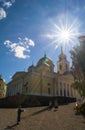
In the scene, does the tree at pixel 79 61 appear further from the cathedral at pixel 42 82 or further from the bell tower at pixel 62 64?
the bell tower at pixel 62 64

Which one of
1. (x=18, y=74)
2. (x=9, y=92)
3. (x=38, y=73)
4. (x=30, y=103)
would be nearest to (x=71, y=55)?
(x=30, y=103)

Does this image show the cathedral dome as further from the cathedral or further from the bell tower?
Result: the bell tower

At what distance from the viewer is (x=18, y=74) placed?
5862 cm

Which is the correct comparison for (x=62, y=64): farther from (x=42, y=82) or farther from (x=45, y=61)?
(x=42, y=82)

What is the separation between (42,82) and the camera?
5278 centimetres

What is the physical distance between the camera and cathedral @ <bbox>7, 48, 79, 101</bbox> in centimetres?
5112

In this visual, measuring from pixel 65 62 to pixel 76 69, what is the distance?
43335 millimetres

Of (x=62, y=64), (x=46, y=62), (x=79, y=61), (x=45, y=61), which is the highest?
(x=62, y=64)

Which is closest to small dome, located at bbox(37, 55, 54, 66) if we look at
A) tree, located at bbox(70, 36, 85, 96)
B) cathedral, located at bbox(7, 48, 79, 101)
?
cathedral, located at bbox(7, 48, 79, 101)

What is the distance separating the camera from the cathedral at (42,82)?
51.1 metres

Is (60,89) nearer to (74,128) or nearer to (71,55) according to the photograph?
(71,55)

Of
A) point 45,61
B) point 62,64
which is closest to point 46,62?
point 45,61

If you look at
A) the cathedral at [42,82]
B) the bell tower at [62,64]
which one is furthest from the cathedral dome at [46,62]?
the bell tower at [62,64]

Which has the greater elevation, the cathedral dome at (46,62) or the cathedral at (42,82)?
the cathedral dome at (46,62)
